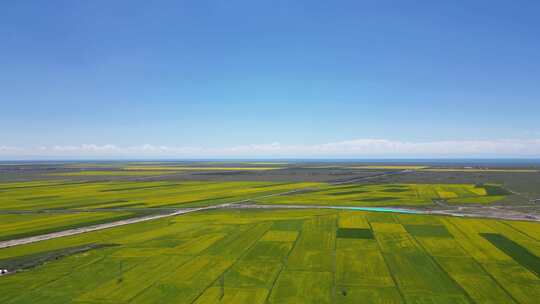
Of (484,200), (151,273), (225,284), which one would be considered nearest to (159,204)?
(151,273)

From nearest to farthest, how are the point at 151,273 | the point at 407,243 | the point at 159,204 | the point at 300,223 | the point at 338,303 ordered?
1. the point at 338,303
2. the point at 151,273
3. the point at 407,243
4. the point at 300,223
5. the point at 159,204

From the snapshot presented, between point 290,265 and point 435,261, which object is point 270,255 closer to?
point 290,265

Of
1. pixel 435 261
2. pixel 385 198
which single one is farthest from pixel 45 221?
pixel 385 198

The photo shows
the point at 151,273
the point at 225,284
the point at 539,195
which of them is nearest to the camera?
the point at 225,284

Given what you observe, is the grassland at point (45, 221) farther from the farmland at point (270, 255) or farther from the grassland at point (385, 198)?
the grassland at point (385, 198)

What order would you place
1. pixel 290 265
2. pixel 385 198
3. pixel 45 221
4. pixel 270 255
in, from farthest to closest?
pixel 385 198 < pixel 45 221 < pixel 270 255 < pixel 290 265

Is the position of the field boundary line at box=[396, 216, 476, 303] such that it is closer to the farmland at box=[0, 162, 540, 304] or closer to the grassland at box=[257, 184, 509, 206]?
the farmland at box=[0, 162, 540, 304]

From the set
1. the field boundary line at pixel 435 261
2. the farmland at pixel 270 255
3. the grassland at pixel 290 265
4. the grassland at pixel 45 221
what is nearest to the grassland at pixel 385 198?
the farmland at pixel 270 255

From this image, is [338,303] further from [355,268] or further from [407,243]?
A: [407,243]
